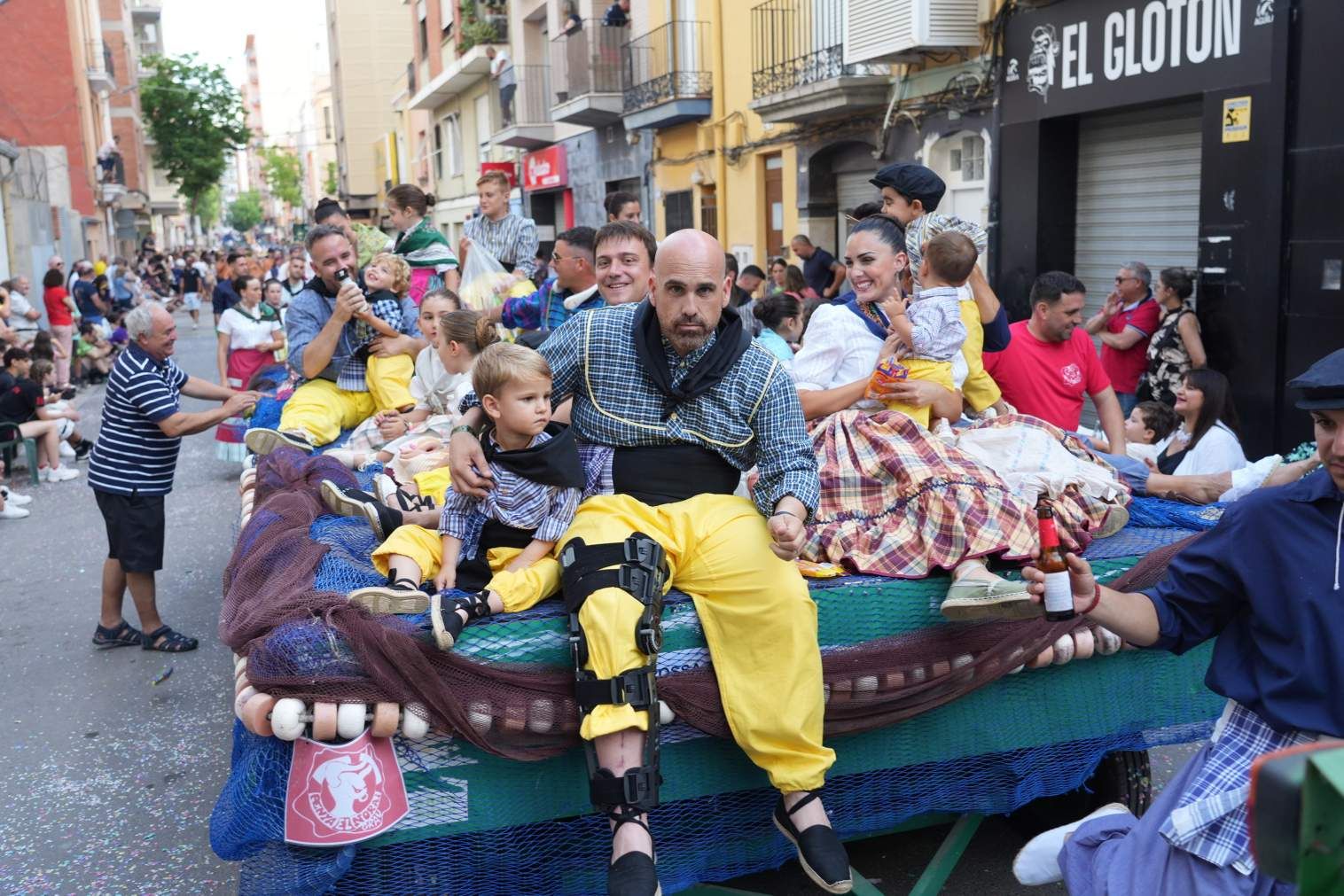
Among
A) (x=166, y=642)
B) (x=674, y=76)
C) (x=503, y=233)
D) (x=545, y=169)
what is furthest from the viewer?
(x=545, y=169)

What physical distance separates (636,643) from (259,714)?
924 millimetres

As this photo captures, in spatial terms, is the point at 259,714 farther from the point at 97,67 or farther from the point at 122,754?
the point at 97,67

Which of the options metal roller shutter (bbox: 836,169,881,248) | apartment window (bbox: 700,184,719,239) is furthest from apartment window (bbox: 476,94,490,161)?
metal roller shutter (bbox: 836,169,881,248)

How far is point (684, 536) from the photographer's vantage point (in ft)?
11.2

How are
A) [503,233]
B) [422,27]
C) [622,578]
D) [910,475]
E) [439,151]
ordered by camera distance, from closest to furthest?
[622,578], [910,475], [503,233], [422,27], [439,151]

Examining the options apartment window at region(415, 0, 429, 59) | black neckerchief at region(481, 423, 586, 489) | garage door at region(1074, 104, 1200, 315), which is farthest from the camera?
apartment window at region(415, 0, 429, 59)

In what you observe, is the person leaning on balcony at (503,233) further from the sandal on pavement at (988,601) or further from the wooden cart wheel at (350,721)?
the wooden cart wheel at (350,721)

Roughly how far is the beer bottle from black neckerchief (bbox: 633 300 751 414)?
1195 millimetres

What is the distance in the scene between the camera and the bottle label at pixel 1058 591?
2625 millimetres

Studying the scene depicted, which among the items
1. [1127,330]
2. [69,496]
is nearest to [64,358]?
[69,496]

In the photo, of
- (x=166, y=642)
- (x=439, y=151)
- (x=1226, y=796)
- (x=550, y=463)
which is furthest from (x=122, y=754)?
(x=439, y=151)

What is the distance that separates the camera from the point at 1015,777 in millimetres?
3678

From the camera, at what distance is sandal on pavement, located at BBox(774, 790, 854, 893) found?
3.02 m

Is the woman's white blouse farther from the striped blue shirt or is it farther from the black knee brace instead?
the striped blue shirt
